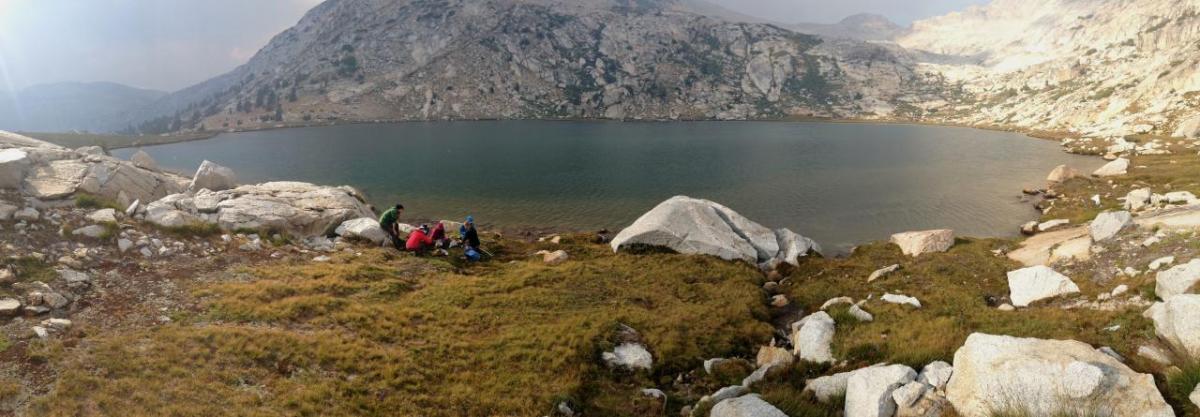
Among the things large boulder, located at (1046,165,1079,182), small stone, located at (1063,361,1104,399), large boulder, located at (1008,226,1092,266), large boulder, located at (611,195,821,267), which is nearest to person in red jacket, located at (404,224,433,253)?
large boulder, located at (611,195,821,267)

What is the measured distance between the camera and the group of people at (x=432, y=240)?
95.0 feet

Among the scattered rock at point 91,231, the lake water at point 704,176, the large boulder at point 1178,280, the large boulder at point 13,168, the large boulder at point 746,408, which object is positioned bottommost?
the lake water at point 704,176

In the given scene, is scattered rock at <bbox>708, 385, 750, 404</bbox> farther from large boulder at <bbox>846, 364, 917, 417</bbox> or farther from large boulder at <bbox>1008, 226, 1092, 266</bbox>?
large boulder at <bbox>1008, 226, 1092, 266</bbox>

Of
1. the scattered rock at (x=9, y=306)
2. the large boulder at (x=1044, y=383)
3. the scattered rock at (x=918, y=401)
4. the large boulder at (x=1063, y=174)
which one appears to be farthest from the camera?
the large boulder at (x=1063, y=174)

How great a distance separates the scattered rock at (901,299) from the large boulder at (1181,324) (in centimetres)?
848

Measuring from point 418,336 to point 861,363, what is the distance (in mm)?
15017

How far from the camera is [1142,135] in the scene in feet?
299

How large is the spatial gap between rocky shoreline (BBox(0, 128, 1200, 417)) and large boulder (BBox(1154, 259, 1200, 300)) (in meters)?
0.06

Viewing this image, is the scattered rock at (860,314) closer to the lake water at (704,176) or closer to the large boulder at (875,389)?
the large boulder at (875,389)

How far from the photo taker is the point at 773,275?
30766 mm

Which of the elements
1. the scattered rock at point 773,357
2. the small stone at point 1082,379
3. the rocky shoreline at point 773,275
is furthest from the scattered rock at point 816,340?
the small stone at point 1082,379

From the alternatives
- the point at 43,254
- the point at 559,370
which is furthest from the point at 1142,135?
the point at 43,254

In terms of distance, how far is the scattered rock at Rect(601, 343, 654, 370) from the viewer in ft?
56.1

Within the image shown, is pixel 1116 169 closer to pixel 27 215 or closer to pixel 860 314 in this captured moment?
pixel 860 314
